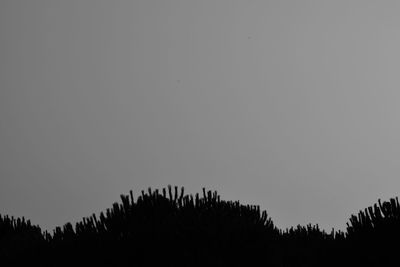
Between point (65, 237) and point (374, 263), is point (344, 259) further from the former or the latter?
point (65, 237)

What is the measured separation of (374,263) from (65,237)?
23.5 feet

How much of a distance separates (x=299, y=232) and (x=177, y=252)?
6003 mm

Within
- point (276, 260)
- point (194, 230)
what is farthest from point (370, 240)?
point (194, 230)

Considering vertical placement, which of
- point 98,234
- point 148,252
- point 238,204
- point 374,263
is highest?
point 238,204

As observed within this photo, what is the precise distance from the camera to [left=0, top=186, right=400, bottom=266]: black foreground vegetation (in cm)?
1061

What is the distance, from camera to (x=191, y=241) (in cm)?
1104

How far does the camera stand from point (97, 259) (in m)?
11.4

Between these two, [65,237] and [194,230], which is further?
[65,237]

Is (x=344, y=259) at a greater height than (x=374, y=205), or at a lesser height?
lesser

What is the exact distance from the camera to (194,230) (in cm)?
1124

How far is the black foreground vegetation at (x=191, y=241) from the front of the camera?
418 inches

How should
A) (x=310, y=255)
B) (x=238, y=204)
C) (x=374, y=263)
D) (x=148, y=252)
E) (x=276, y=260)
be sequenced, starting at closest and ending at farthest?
(x=374, y=263) → (x=148, y=252) → (x=276, y=260) → (x=310, y=255) → (x=238, y=204)

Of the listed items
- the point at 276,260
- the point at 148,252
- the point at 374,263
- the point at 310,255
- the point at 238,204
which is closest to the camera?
the point at 374,263

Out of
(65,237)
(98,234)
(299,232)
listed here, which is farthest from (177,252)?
(299,232)
